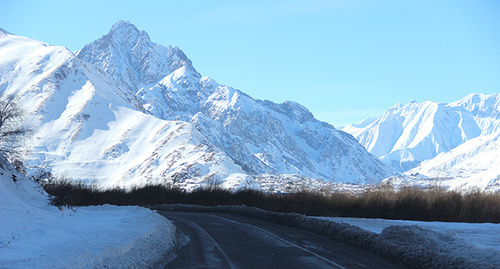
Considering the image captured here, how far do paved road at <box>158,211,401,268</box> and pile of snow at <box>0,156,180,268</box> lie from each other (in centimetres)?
104

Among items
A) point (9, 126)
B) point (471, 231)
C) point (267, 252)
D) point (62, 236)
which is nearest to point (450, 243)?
point (471, 231)

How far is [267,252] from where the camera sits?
48.3 feet

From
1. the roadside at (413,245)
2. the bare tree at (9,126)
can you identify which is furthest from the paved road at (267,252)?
the bare tree at (9,126)

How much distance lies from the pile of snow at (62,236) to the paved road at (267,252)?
1.04 m

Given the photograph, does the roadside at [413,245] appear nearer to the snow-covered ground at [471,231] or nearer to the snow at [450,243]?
the snow at [450,243]

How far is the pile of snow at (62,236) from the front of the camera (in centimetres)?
1102

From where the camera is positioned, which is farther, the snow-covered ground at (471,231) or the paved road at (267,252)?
the snow-covered ground at (471,231)

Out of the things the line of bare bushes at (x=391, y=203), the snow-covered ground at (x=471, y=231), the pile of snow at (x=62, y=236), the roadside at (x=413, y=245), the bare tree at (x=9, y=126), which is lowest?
the pile of snow at (x=62, y=236)

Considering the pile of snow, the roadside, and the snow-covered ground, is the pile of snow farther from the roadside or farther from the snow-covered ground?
the snow-covered ground

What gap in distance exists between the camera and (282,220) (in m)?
25.5

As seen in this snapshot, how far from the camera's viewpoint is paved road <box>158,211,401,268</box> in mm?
12781

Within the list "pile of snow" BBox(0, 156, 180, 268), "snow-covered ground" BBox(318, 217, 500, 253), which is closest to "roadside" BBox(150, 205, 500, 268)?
"snow-covered ground" BBox(318, 217, 500, 253)

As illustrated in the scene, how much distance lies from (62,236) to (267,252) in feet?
18.9

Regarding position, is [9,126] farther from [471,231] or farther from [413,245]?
[471,231]
